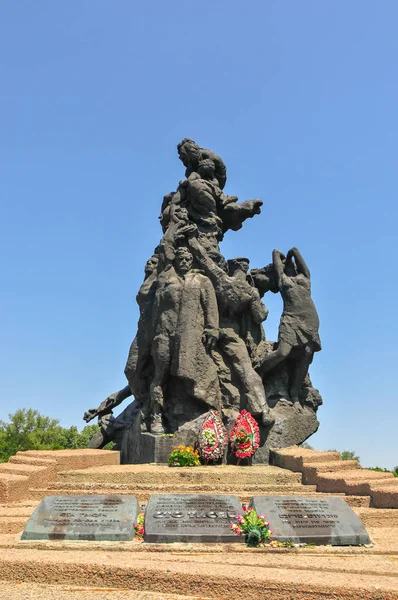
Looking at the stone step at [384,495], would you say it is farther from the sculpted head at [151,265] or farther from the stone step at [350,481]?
the sculpted head at [151,265]

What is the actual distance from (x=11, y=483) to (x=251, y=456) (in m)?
4.35

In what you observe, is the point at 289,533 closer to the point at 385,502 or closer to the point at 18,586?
the point at 385,502

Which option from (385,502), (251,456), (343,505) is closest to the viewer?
(343,505)

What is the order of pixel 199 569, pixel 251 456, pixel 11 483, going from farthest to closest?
pixel 251 456 → pixel 11 483 → pixel 199 569

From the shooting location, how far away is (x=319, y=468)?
747 centimetres

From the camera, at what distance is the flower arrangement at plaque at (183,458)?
8.57m

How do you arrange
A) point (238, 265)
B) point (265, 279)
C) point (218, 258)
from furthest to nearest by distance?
1. point (265, 279)
2. point (238, 265)
3. point (218, 258)

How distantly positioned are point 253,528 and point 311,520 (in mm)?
717

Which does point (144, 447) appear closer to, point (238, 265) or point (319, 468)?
point (319, 468)

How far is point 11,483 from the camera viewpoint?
6.68 meters

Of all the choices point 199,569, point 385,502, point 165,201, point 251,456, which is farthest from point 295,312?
point 199,569

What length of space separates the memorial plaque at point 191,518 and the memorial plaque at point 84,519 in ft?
0.75

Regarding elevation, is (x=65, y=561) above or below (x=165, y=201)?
below

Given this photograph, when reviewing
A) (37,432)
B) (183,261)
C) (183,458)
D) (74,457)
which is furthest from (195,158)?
(37,432)
